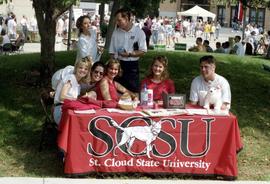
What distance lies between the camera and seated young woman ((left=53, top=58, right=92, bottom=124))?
7348mm

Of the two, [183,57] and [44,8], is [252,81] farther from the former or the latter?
[44,8]

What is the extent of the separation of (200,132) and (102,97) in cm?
141

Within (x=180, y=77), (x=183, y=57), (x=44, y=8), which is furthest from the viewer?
(x=183, y=57)

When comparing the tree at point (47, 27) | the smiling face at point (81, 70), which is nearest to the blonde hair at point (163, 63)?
the smiling face at point (81, 70)

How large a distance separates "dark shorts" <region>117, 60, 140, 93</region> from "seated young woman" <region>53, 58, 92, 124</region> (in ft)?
3.99

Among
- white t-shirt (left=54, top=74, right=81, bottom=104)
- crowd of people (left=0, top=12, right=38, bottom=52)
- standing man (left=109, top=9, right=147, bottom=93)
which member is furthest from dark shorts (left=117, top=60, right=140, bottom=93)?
crowd of people (left=0, top=12, right=38, bottom=52)

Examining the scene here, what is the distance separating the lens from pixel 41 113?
9250 mm

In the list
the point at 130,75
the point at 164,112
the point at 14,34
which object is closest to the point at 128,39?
the point at 130,75

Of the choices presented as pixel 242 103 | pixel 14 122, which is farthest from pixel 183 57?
pixel 14 122

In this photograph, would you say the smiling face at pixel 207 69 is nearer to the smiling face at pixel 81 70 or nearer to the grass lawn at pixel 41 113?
the grass lawn at pixel 41 113

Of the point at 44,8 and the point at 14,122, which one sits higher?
the point at 44,8

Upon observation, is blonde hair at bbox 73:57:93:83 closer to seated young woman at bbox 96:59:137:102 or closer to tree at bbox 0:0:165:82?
seated young woman at bbox 96:59:137:102

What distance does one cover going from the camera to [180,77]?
12109 millimetres

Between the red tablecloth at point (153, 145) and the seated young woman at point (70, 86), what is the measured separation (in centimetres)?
51
